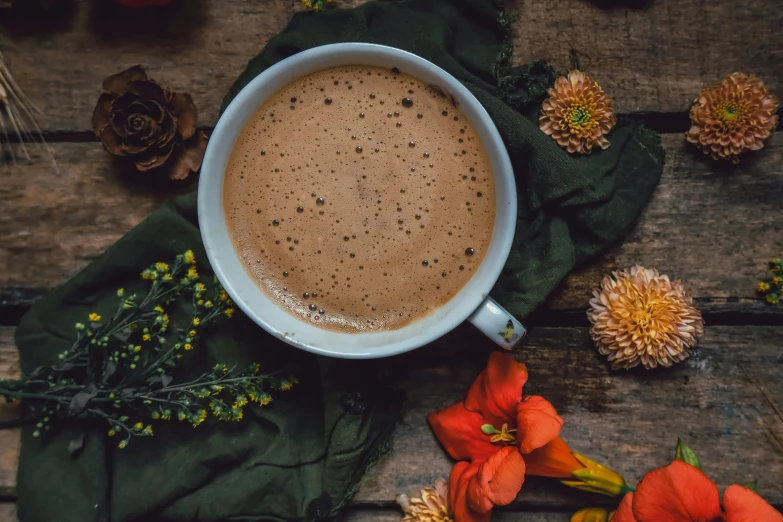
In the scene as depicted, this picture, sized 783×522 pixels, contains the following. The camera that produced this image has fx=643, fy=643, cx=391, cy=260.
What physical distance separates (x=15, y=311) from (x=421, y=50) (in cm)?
77

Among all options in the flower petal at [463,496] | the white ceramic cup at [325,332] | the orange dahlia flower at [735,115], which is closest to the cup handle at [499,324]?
the white ceramic cup at [325,332]

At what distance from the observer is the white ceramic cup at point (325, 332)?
88 centimetres

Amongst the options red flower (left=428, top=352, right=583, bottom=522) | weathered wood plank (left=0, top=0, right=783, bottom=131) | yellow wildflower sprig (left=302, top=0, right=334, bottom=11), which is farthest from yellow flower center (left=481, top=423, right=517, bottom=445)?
yellow wildflower sprig (left=302, top=0, right=334, bottom=11)

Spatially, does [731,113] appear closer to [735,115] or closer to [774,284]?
[735,115]

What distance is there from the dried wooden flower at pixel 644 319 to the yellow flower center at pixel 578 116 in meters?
0.24

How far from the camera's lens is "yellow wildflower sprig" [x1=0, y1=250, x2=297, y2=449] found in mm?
939

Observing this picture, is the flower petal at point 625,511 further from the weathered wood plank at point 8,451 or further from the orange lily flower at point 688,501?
the weathered wood plank at point 8,451

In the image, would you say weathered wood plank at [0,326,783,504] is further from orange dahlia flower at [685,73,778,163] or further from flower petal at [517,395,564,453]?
orange dahlia flower at [685,73,778,163]

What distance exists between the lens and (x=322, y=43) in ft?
3.23

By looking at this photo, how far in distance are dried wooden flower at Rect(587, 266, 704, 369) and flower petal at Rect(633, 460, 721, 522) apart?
0.54 feet

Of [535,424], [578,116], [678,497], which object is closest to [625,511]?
[678,497]

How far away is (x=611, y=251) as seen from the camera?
102cm

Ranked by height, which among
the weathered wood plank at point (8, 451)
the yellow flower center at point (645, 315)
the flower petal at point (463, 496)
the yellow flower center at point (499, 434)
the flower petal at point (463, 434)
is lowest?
the weathered wood plank at point (8, 451)

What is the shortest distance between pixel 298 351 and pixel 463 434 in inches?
11.1
